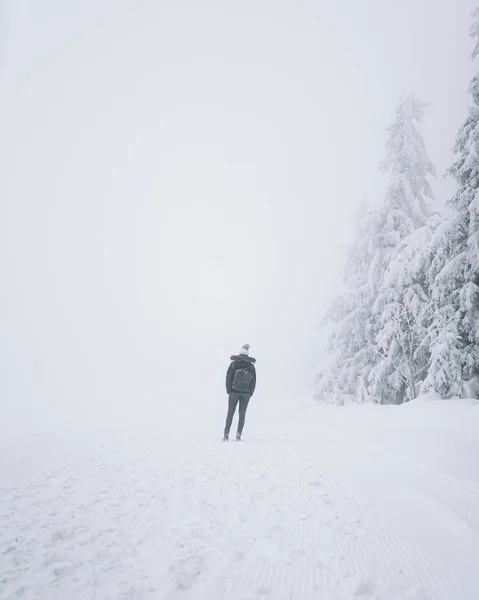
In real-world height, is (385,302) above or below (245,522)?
above

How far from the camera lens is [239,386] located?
9.36m

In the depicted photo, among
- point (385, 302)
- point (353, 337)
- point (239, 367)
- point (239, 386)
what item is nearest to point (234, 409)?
point (239, 386)

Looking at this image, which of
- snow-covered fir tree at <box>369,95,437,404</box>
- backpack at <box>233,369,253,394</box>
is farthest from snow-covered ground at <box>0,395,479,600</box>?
snow-covered fir tree at <box>369,95,437,404</box>

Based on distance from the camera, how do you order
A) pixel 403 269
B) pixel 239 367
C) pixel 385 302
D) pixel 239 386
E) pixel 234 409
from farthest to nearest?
pixel 385 302 → pixel 403 269 → pixel 239 367 → pixel 239 386 → pixel 234 409

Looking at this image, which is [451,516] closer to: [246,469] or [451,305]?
[246,469]

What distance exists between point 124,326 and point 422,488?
6788 inches

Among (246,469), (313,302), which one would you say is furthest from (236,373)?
(313,302)

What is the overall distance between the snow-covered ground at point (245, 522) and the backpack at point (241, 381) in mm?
1770

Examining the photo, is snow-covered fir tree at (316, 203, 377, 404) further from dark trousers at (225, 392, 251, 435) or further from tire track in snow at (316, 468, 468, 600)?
tire track in snow at (316, 468, 468, 600)

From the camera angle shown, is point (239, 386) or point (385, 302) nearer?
point (239, 386)

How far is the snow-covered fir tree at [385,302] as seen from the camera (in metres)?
13.2

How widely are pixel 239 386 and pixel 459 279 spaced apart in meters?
7.83

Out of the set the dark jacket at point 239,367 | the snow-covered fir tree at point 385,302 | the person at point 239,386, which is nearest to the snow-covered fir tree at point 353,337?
the snow-covered fir tree at point 385,302

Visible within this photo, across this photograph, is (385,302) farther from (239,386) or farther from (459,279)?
(239,386)
